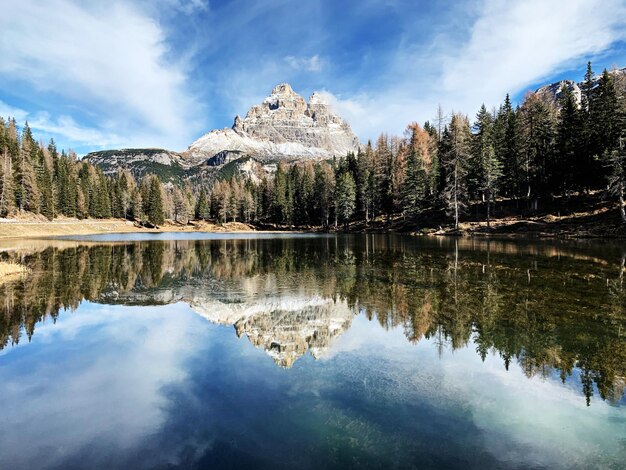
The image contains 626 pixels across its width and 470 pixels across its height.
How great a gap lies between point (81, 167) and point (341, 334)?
158 meters

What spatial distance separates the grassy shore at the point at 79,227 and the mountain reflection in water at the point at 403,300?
5658 centimetres

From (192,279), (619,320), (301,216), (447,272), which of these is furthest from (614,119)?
(301,216)

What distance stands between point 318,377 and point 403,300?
9.46 meters

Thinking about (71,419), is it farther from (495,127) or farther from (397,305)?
(495,127)

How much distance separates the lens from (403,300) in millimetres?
18719

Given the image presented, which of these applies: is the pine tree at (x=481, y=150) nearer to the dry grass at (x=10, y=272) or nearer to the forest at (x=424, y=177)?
the forest at (x=424, y=177)

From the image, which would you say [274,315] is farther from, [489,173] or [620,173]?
[489,173]

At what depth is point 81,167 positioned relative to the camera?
14200cm

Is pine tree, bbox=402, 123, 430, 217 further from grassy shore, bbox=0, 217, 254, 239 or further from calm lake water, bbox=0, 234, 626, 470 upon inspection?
grassy shore, bbox=0, 217, 254, 239

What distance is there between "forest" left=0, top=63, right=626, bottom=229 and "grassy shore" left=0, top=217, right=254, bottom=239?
16.1 ft

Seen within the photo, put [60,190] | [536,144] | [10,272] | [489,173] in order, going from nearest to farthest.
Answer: [10,272] < [489,173] < [536,144] < [60,190]

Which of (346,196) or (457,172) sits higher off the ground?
(457,172)

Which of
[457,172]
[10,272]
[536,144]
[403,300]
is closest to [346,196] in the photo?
[457,172]

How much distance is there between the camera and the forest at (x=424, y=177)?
195 ft
